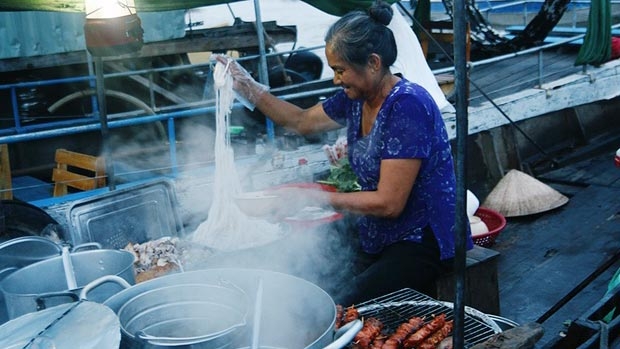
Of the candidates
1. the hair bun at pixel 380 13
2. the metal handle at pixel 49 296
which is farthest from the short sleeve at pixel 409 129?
the metal handle at pixel 49 296

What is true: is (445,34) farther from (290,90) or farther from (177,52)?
(177,52)

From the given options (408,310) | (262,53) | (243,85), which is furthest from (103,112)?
(408,310)

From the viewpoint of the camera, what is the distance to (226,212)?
12.2 feet

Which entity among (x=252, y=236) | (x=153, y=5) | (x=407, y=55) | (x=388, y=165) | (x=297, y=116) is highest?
(x=153, y=5)

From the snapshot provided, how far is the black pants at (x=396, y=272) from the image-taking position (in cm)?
357

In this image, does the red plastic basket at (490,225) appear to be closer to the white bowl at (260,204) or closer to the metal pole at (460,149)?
the white bowl at (260,204)

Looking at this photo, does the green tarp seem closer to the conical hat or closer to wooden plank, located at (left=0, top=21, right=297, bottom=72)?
the conical hat

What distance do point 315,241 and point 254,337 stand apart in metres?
2.46

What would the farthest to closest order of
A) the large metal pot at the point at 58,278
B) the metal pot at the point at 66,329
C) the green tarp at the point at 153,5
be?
the green tarp at the point at 153,5, the large metal pot at the point at 58,278, the metal pot at the point at 66,329

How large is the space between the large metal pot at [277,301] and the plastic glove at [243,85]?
6.10 ft

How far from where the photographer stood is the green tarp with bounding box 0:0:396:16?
489 cm

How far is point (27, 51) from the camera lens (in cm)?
917

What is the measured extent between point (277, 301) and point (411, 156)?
4.30ft

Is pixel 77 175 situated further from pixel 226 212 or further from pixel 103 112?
pixel 226 212
